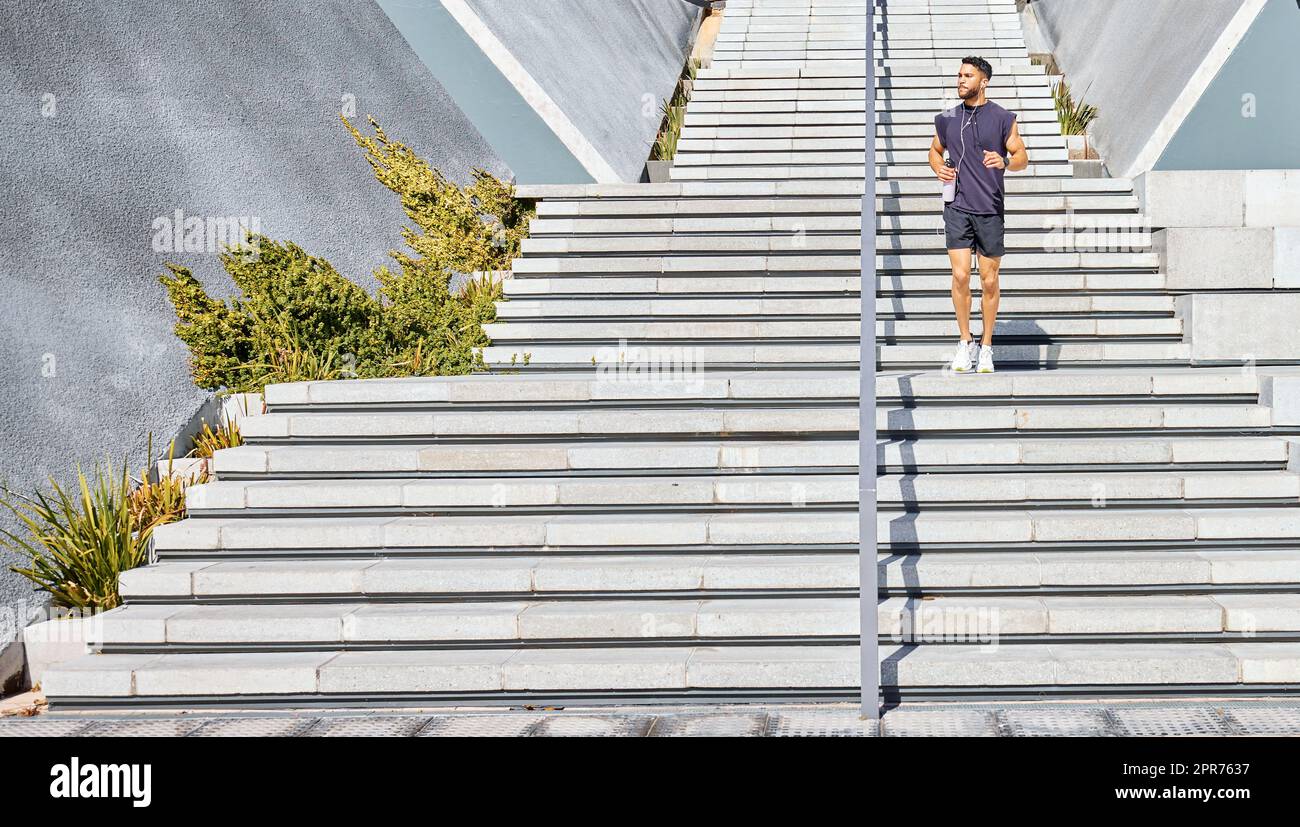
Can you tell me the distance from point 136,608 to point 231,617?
539mm

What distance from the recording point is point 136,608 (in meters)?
5.64

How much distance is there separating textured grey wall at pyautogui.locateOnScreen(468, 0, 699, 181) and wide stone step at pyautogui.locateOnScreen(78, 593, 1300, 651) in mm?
6510

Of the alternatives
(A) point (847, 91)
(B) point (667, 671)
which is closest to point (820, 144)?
(A) point (847, 91)

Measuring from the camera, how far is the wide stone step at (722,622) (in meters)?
5.20

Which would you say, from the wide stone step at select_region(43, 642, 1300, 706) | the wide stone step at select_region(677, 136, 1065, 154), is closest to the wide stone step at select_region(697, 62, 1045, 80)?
the wide stone step at select_region(677, 136, 1065, 154)

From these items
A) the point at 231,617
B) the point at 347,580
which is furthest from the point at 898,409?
the point at 231,617

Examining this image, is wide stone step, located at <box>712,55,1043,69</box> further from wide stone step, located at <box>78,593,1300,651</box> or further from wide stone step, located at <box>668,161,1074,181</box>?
wide stone step, located at <box>78,593,1300,651</box>

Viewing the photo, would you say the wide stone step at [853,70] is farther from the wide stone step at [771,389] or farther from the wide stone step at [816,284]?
the wide stone step at [771,389]

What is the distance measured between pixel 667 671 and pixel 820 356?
10.4ft

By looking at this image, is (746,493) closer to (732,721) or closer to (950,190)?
(732,721)

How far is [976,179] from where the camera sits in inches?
278

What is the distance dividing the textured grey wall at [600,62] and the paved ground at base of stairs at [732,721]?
7130 mm

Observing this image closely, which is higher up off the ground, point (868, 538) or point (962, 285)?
point (962, 285)
